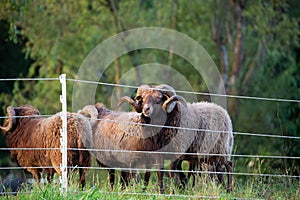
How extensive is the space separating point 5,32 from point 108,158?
13.3 meters

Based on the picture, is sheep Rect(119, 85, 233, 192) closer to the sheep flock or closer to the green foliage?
the sheep flock

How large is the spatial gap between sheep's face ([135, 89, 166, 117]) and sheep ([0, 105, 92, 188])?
99 centimetres

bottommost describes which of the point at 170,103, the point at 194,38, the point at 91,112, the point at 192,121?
the point at 192,121

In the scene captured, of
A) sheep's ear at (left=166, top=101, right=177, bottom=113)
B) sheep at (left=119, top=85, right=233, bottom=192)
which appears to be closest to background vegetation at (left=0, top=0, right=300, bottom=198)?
sheep at (left=119, top=85, right=233, bottom=192)

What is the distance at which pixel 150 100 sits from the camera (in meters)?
10.8

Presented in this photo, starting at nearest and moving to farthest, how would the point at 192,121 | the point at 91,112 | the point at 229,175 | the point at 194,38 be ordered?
the point at 229,175 < the point at 192,121 < the point at 91,112 < the point at 194,38

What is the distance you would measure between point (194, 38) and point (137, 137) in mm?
15332

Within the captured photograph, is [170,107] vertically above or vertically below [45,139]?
above

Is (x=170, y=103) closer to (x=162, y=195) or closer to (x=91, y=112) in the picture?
(x=91, y=112)

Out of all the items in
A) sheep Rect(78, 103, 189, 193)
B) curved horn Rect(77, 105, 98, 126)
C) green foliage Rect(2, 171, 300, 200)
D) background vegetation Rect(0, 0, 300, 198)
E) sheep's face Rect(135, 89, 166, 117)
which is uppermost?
background vegetation Rect(0, 0, 300, 198)

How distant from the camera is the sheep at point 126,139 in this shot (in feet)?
36.5

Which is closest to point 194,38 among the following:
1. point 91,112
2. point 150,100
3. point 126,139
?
point 91,112

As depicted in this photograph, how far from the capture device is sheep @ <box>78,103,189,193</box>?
11.1m

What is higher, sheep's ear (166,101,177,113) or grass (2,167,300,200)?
sheep's ear (166,101,177,113)
